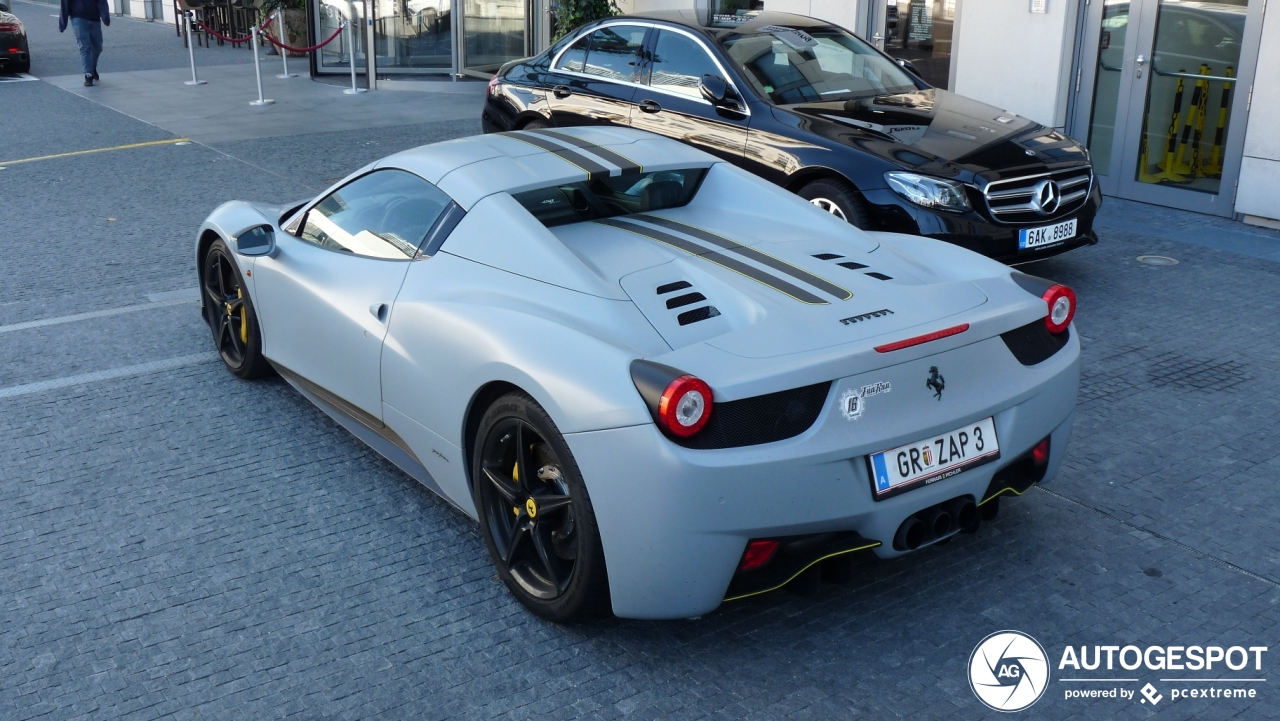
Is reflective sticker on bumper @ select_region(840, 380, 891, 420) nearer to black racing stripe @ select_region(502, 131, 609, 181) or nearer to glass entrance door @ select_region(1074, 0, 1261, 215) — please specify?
black racing stripe @ select_region(502, 131, 609, 181)

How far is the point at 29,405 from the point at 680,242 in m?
3.27

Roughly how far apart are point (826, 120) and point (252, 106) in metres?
9.92

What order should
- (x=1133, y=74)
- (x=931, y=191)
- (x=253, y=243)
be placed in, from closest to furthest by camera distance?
(x=253, y=243)
(x=931, y=191)
(x=1133, y=74)

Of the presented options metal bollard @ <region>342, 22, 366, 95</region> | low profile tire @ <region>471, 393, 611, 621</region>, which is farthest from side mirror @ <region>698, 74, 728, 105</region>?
metal bollard @ <region>342, 22, 366, 95</region>

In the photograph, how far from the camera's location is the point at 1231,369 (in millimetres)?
5770

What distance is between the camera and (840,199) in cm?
688

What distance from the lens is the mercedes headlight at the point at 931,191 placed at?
654cm

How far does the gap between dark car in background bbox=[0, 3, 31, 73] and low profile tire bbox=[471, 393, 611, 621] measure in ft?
60.1

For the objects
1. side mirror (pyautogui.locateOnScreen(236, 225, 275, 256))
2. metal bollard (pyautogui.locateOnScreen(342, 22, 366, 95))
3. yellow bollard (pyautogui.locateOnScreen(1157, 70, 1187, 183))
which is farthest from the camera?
metal bollard (pyautogui.locateOnScreen(342, 22, 366, 95))

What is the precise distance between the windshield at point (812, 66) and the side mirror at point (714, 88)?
0.23 meters

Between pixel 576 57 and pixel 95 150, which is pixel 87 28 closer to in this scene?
pixel 95 150

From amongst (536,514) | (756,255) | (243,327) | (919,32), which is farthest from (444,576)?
(919,32)

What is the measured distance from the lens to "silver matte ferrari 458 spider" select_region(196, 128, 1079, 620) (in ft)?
10.2

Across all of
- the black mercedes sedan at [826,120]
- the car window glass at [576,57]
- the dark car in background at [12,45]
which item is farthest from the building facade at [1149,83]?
the dark car in background at [12,45]
